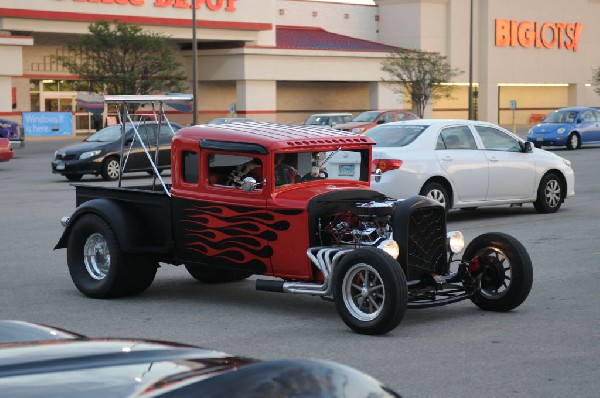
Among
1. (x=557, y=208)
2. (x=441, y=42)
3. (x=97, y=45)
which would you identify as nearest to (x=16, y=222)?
(x=557, y=208)

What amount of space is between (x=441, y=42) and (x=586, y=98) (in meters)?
13.6

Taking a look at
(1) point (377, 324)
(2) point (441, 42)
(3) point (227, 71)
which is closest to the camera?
(1) point (377, 324)

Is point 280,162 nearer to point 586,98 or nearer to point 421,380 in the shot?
point 421,380

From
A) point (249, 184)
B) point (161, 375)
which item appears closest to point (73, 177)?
point (249, 184)

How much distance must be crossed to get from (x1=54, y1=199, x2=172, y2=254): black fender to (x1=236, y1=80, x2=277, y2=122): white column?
49581mm

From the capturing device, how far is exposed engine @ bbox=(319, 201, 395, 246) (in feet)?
30.0

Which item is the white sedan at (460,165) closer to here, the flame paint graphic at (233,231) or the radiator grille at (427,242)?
the flame paint graphic at (233,231)

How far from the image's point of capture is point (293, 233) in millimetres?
9352

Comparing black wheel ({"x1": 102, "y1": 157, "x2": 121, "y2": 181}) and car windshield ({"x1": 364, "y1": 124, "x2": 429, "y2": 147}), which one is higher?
car windshield ({"x1": 364, "y1": 124, "x2": 429, "y2": 147})

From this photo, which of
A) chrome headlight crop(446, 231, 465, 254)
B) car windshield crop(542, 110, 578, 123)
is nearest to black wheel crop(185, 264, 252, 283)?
chrome headlight crop(446, 231, 465, 254)

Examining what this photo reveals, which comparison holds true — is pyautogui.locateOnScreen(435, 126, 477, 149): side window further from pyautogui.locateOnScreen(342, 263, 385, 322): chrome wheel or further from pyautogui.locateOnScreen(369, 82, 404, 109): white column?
pyautogui.locateOnScreen(369, 82, 404, 109): white column

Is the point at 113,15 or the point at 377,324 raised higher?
the point at 113,15

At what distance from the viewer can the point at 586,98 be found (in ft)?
260

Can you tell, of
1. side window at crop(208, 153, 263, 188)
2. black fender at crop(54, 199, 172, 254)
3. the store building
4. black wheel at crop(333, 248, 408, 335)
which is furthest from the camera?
the store building
